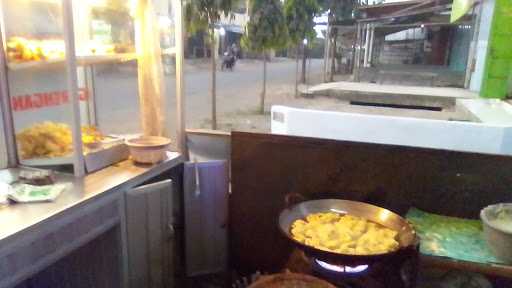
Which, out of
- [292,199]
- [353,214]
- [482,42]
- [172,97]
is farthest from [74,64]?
[482,42]

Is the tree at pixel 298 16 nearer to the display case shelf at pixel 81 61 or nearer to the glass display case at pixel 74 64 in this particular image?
the glass display case at pixel 74 64

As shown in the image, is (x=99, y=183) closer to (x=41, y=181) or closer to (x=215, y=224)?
(x=41, y=181)

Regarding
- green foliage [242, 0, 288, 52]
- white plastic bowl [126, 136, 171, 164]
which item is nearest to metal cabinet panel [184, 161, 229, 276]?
white plastic bowl [126, 136, 171, 164]

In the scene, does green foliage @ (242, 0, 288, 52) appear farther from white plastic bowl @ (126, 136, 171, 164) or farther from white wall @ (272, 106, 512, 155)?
white plastic bowl @ (126, 136, 171, 164)

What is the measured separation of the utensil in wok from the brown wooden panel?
0.94ft

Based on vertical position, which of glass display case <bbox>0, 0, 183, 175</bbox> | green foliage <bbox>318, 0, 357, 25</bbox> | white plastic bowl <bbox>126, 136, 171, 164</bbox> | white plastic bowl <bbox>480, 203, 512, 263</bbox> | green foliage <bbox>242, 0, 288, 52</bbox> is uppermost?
green foliage <bbox>318, 0, 357, 25</bbox>

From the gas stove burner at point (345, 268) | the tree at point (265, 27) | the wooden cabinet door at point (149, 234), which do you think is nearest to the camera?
the gas stove burner at point (345, 268)

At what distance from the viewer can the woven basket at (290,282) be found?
1731mm

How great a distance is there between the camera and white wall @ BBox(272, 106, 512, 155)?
2994 mm

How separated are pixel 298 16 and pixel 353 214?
4244mm

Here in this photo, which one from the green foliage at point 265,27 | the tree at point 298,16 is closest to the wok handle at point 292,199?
the green foliage at point 265,27

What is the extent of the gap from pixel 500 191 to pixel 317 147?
47.5 inches

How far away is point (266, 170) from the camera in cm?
283

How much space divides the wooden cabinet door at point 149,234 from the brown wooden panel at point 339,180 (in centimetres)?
64
